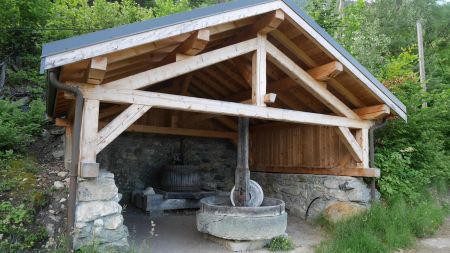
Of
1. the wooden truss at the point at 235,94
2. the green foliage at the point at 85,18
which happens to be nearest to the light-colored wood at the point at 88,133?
the wooden truss at the point at 235,94

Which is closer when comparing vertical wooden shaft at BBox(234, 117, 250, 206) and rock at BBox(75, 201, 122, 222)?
rock at BBox(75, 201, 122, 222)

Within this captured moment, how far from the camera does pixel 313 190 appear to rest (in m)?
7.05

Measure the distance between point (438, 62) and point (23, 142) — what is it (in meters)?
14.9

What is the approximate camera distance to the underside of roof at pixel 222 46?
12.1ft

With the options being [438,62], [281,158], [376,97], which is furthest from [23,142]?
[438,62]

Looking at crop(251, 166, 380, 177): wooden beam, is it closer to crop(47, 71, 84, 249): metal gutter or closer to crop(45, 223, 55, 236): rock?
crop(47, 71, 84, 249): metal gutter

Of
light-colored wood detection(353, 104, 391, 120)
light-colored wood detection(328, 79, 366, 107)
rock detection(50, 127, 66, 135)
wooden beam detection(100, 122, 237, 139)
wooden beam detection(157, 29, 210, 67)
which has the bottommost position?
rock detection(50, 127, 66, 135)

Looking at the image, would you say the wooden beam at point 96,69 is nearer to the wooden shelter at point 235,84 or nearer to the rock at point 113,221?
the wooden shelter at point 235,84

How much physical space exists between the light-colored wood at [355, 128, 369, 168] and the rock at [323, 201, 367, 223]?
783mm

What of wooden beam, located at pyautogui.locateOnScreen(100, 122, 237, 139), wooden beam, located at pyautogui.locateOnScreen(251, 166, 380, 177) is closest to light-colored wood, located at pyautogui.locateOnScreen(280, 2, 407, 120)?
wooden beam, located at pyautogui.locateOnScreen(251, 166, 380, 177)

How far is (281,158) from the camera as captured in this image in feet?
26.4

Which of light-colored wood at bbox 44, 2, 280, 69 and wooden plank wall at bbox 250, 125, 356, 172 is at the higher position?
light-colored wood at bbox 44, 2, 280, 69

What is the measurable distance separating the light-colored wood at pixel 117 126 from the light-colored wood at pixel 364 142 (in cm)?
421

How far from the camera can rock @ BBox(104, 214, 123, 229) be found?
3.86m
